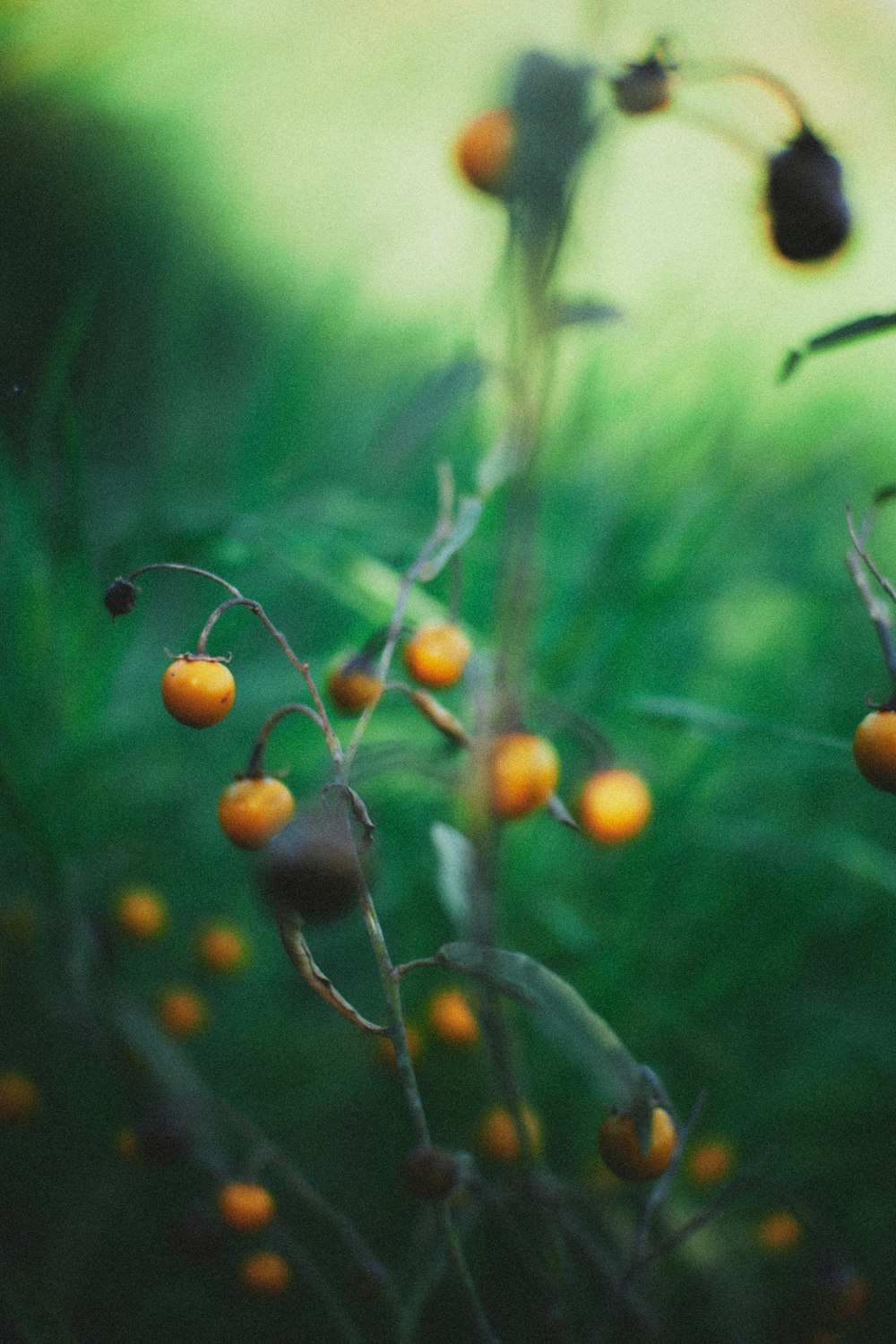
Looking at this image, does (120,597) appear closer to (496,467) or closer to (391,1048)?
(496,467)

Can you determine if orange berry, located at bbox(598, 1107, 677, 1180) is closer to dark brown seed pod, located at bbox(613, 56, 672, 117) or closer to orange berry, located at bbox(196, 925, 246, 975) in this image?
dark brown seed pod, located at bbox(613, 56, 672, 117)

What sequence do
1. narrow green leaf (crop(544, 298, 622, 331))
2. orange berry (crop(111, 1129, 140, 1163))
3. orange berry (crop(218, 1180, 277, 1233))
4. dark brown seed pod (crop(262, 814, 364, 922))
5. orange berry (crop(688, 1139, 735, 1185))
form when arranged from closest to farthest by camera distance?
dark brown seed pod (crop(262, 814, 364, 922))
narrow green leaf (crop(544, 298, 622, 331))
orange berry (crop(218, 1180, 277, 1233))
orange berry (crop(111, 1129, 140, 1163))
orange berry (crop(688, 1139, 735, 1185))

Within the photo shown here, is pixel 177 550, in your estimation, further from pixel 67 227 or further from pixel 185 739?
pixel 67 227

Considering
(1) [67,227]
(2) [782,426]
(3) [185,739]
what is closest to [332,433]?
(1) [67,227]

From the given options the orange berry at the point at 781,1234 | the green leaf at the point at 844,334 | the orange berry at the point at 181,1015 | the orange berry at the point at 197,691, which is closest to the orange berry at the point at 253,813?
the orange berry at the point at 197,691

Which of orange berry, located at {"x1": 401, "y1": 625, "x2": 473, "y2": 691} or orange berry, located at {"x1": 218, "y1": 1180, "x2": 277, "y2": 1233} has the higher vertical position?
orange berry, located at {"x1": 401, "y1": 625, "x2": 473, "y2": 691}

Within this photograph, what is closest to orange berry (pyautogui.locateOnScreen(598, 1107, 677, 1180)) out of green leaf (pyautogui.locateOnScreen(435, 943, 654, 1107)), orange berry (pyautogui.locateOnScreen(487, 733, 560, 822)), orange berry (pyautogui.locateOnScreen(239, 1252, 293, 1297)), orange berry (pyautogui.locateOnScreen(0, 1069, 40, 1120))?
green leaf (pyautogui.locateOnScreen(435, 943, 654, 1107))

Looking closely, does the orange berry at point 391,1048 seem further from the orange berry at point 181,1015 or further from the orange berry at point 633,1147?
the orange berry at point 633,1147
